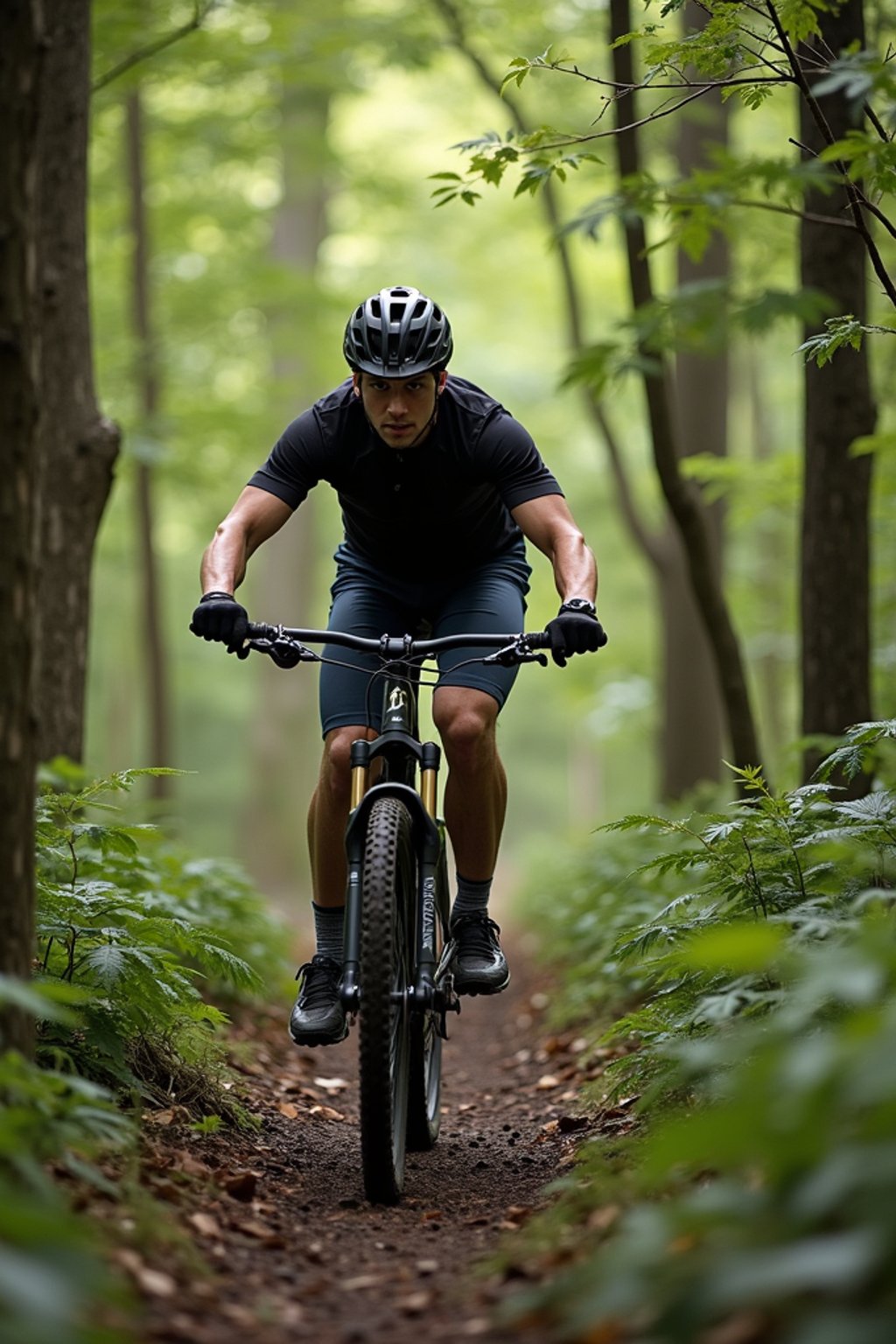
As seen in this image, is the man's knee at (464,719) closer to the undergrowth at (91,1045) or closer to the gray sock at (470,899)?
the gray sock at (470,899)

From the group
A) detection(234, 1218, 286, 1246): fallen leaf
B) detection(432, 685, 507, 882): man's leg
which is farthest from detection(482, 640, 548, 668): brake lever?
detection(234, 1218, 286, 1246): fallen leaf

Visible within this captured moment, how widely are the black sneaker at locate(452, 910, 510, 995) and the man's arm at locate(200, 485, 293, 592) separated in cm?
139

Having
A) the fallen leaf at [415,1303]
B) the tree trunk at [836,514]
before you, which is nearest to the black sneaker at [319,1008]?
the fallen leaf at [415,1303]

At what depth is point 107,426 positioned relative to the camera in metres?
6.87

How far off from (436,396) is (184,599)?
1006 inches

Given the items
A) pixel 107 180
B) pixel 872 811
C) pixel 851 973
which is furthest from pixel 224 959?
pixel 107 180

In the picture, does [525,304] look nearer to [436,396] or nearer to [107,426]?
[107,426]

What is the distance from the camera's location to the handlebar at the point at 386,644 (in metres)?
4.17

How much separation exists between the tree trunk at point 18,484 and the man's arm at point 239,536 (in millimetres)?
1175

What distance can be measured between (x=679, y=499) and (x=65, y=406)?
3.25 meters

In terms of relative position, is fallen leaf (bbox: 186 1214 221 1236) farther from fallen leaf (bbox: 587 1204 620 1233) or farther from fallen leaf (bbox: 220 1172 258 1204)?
fallen leaf (bbox: 587 1204 620 1233)

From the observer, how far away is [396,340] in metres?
4.41

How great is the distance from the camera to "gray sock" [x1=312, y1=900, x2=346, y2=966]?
179 inches

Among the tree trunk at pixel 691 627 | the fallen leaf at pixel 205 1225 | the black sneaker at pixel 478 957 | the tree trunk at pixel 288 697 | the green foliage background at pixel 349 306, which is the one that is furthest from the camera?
the tree trunk at pixel 288 697
